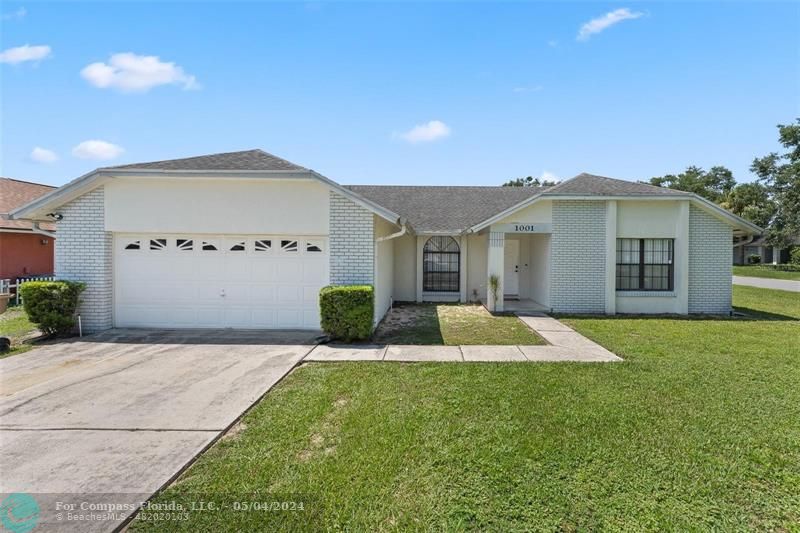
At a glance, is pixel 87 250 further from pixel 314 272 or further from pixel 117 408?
pixel 117 408

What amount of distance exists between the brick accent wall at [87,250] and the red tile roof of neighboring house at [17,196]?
7518mm

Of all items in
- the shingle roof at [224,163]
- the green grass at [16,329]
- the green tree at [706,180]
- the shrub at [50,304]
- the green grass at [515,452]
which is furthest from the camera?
the green tree at [706,180]

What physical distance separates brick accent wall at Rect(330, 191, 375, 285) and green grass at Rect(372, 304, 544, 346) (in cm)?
156

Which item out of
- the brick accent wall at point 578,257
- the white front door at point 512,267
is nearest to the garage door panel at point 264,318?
the brick accent wall at point 578,257

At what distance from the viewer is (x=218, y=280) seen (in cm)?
937

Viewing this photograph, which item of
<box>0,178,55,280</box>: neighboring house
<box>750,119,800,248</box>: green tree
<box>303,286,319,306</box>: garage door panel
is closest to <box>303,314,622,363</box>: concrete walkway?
<box>303,286,319,306</box>: garage door panel

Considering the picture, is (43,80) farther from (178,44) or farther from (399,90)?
(399,90)

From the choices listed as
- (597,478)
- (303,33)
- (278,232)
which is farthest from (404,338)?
(303,33)

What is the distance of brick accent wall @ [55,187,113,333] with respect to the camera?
29.8 ft

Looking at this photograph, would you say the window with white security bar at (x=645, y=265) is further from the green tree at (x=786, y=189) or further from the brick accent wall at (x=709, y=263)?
the green tree at (x=786, y=189)

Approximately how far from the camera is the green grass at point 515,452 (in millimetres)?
2961

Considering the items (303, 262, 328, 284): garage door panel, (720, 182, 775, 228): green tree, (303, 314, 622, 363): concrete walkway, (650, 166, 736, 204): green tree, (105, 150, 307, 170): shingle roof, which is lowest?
(303, 314, 622, 363): concrete walkway

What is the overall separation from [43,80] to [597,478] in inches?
521

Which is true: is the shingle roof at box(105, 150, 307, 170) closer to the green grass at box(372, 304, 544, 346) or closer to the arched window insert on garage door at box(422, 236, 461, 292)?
the green grass at box(372, 304, 544, 346)
